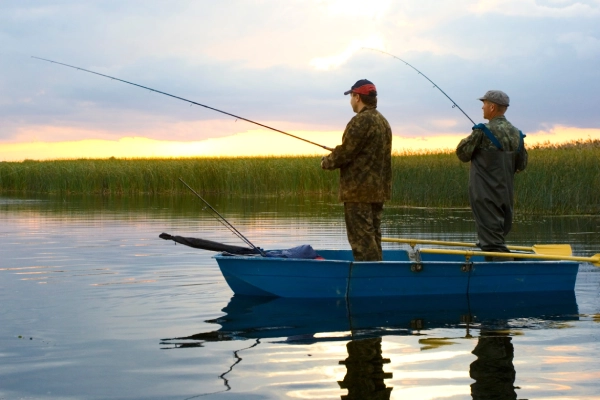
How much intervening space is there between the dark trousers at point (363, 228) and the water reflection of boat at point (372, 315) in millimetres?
407

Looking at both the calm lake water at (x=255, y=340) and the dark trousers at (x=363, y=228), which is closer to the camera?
the calm lake water at (x=255, y=340)

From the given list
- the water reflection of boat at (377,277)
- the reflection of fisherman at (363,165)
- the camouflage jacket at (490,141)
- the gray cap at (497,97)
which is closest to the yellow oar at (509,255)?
the water reflection of boat at (377,277)

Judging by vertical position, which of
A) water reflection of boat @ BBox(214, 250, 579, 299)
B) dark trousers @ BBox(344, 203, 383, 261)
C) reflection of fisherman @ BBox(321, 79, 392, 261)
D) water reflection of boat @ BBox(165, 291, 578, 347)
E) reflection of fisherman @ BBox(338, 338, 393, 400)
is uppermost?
reflection of fisherman @ BBox(321, 79, 392, 261)

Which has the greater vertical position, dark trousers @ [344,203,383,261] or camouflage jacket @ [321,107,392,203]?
camouflage jacket @ [321,107,392,203]

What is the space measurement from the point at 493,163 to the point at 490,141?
0.21m

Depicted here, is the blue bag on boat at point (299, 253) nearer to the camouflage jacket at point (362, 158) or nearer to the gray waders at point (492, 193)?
the camouflage jacket at point (362, 158)

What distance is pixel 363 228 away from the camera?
7578 millimetres

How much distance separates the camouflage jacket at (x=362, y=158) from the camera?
7445 millimetres

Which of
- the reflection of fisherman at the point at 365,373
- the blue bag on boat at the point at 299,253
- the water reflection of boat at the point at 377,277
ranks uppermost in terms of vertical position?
the blue bag on boat at the point at 299,253

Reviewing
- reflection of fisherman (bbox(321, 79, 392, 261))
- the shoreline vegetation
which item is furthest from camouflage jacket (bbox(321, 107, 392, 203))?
the shoreline vegetation

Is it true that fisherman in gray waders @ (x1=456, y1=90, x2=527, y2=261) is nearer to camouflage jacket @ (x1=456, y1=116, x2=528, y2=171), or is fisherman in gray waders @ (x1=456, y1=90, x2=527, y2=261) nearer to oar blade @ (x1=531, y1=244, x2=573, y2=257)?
camouflage jacket @ (x1=456, y1=116, x2=528, y2=171)

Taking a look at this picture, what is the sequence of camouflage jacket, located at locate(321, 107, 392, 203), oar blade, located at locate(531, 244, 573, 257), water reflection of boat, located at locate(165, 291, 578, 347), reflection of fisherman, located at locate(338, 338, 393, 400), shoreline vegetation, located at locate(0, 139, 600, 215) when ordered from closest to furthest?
reflection of fisherman, located at locate(338, 338, 393, 400), water reflection of boat, located at locate(165, 291, 578, 347), camouflage jacket, located at locate(321, 107, 392, 203), oar blade, located at locate(531, 244, 573, 257), shoreline vegetation, located at locate(0, 139, 600, 215)

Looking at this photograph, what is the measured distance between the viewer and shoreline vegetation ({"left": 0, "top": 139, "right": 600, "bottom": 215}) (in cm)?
1830

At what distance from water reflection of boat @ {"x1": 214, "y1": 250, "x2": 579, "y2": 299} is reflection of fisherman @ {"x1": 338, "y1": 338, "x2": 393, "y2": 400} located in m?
1.63
